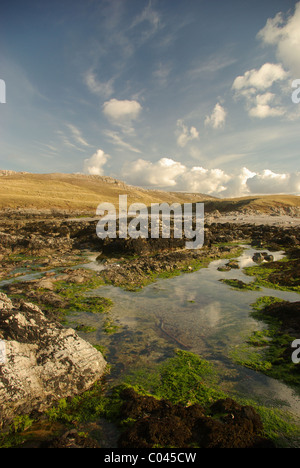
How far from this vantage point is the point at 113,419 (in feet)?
14.8

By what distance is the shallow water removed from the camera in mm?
5496

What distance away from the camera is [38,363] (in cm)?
514

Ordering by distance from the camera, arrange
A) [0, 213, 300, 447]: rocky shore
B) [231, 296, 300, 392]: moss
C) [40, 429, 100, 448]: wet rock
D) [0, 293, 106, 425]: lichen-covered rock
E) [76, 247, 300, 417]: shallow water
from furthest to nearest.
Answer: [231, 296, 300, 392]: moss < [76, 247, 300, 417]: shallow water < [0, 293, 106, 425]: lichen-covered rock < [0, 213, 300, 447]: rocky shore < [40, 429, 100, 448]: wet rock

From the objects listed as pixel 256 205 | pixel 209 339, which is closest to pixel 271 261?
pixel 209 339

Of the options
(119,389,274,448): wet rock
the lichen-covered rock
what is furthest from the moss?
the lichen-covered rock

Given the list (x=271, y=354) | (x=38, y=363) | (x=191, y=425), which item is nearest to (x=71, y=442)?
(x=38, y=363)

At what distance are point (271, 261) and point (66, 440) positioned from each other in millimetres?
17805

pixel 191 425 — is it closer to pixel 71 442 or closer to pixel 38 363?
pixel 71 442

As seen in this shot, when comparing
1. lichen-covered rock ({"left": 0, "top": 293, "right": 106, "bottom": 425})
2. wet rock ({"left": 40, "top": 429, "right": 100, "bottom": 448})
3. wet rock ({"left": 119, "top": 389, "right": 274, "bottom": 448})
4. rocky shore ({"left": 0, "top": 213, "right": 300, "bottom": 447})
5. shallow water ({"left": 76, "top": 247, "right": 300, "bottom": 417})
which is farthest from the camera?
shallow water ({"left": 76, "top": 247, "right": 300, "bottom": 417})

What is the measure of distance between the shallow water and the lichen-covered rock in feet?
2.76

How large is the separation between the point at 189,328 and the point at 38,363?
4.72m

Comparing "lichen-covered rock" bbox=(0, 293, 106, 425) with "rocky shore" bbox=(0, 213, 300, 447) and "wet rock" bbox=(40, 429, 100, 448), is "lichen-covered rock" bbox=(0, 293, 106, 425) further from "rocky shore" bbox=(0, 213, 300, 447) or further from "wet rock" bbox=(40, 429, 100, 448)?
"wet rock" bbox=(40, 429, 100, 448)
